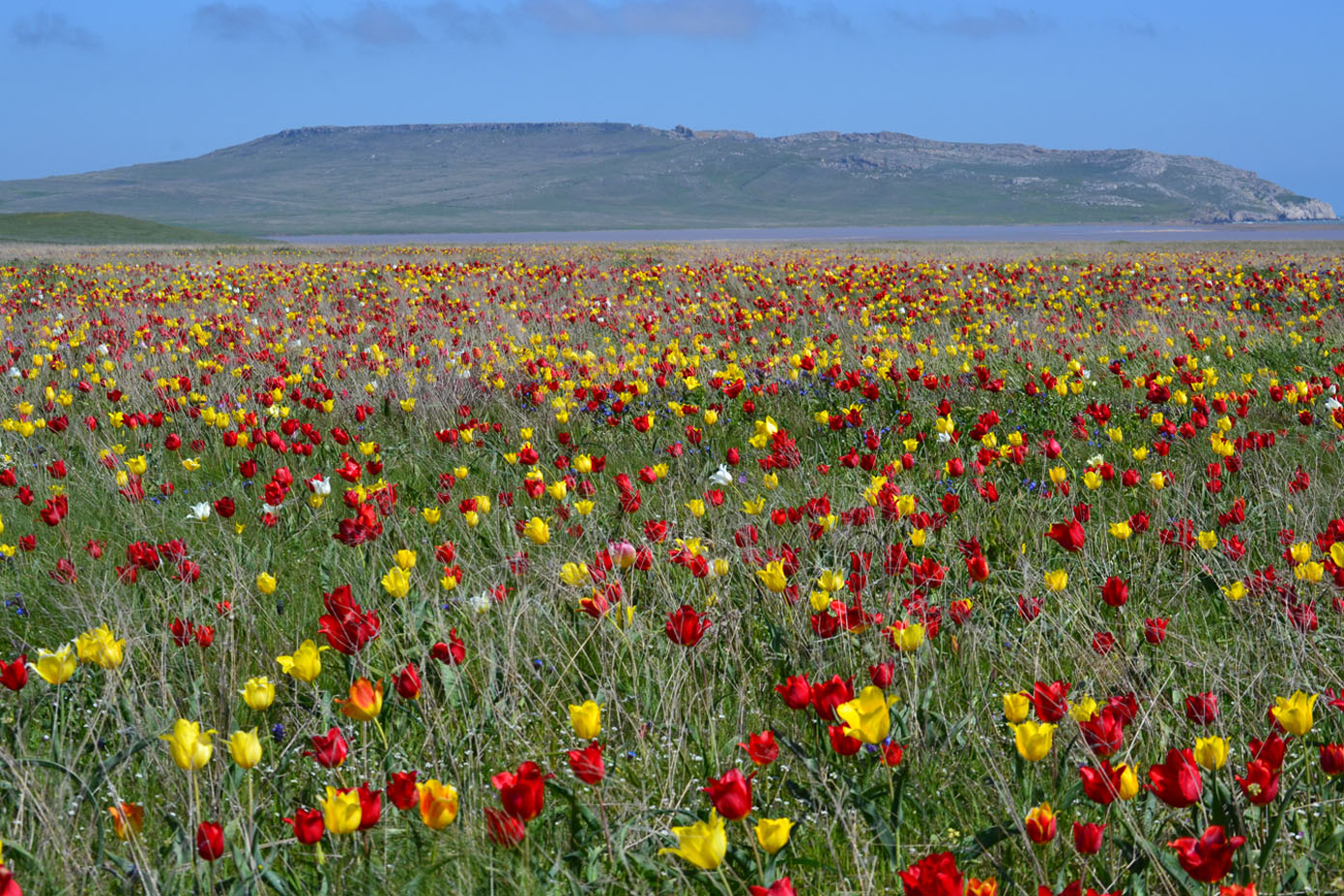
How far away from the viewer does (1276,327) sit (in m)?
9.30

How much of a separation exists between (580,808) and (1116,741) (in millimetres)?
1016

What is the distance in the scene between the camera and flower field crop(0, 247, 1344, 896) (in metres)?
1.93

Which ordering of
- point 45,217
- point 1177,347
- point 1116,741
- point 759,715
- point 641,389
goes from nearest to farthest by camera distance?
point 1116,741, point 759,715, point 641,389, point 1177,347, point 45,217

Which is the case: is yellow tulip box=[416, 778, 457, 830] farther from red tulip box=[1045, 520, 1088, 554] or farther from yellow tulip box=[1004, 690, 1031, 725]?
red tulip box=[1045, 520, 1088, 554]

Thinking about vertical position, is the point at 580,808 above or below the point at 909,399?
below

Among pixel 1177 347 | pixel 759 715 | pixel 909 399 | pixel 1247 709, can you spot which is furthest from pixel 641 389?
pixel 1177 347

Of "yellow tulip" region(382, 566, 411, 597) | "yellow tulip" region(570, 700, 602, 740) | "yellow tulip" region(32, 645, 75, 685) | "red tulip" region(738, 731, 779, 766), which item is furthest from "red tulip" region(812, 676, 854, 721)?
"yellow tulip" region(32, 645, 75, 685)

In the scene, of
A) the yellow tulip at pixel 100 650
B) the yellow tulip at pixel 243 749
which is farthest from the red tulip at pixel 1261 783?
the yellow tulip at pixel 100 650

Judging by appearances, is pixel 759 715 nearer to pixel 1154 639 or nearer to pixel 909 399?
pixel 1154 639

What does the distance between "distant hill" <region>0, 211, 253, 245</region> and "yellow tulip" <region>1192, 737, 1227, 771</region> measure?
154 ft

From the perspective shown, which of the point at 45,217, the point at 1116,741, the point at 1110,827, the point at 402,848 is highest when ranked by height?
the point at 45,217

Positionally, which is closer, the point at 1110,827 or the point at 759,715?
the point at 1110,827

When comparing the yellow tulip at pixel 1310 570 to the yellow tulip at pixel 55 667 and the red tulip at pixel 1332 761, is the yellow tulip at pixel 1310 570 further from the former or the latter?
the yellow tulip at pixel 55 667

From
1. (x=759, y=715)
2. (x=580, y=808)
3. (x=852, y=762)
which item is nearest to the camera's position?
A: (x=580, y=808)
